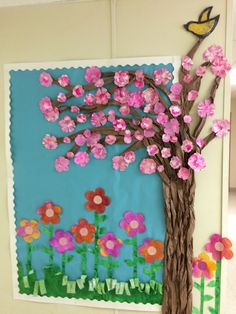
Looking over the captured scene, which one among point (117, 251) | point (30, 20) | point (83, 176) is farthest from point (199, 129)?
point (30, 20)

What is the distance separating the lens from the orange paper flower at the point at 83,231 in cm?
144

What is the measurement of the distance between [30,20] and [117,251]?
131 centimetres

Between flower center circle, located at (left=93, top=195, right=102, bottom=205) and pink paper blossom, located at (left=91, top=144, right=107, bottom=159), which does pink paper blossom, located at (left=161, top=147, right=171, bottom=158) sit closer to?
pink paper blossom, located at (left=91, top=144, right=107, bottom=159)

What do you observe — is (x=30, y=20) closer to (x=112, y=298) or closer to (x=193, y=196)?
(x=193, y=196)

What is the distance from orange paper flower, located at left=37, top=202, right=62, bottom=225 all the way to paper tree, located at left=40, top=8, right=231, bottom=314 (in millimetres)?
235

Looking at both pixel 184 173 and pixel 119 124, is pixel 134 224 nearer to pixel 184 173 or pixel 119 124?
pixel 184 173

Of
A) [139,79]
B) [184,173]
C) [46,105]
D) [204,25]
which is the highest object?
[204,25]

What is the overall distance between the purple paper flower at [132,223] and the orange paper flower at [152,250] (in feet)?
0.23

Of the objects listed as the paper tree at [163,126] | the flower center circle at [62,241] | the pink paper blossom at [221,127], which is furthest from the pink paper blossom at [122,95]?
the flower center circle at [62,241]

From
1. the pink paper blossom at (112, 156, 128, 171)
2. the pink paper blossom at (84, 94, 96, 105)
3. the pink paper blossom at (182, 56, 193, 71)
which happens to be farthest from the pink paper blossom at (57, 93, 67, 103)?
the pink paper blossom at (182, 56, 193, 71)

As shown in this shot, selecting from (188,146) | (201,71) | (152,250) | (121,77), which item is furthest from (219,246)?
(121,77)

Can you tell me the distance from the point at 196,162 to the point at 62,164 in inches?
26.6

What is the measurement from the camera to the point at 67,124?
1371 millimetres

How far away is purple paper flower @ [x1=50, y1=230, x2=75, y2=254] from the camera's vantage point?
4.81 ft
